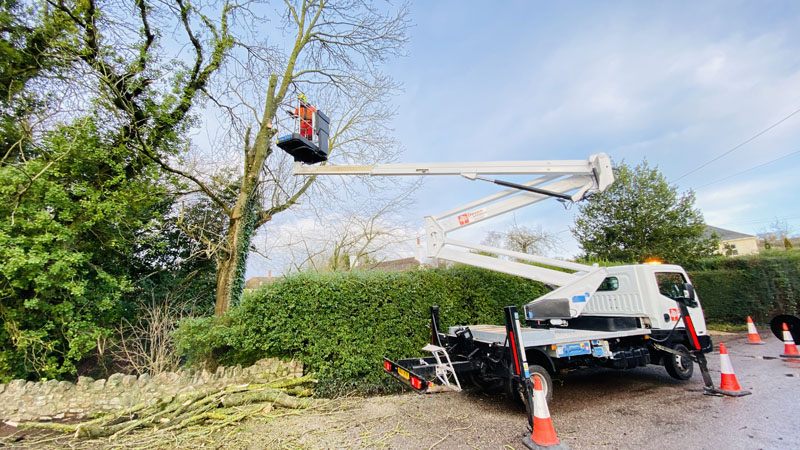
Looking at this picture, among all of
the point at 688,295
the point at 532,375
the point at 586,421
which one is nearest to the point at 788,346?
the point at 688,295

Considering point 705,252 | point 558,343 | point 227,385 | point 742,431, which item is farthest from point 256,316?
point 705,252

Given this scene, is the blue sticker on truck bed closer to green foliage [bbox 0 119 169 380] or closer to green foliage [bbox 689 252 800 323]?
green foliage [bbox 0 119 169 380]

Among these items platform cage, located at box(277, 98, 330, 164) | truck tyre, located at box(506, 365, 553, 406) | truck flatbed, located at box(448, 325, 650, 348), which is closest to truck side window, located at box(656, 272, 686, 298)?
truck flatbed, located at box(448, 325, 650, 348)

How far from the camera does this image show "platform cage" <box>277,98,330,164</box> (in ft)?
14.3

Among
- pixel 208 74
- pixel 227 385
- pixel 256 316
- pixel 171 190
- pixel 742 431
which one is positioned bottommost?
pixel 742 431

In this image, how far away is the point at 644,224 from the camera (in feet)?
41.0

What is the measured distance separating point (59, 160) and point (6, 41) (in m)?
3.59

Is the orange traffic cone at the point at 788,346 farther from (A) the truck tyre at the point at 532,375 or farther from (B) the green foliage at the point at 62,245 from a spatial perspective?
(B) the green foliage at the point at 62,245

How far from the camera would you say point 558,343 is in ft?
14.1

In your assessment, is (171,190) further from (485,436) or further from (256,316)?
(485,436)

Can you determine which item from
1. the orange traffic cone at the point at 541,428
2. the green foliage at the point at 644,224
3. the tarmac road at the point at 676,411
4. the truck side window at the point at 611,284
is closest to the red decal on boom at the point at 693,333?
the tarmac road at the point at 676,411

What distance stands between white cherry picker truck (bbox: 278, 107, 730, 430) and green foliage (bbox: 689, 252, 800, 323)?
7719mm

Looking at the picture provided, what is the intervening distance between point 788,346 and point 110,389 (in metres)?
13.0

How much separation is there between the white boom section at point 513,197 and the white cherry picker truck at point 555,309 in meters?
0.02
